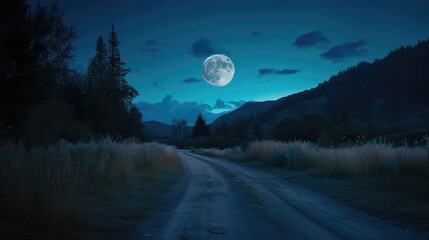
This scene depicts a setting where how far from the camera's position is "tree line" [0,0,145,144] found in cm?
2323

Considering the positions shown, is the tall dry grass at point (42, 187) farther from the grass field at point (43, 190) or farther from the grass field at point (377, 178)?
the grass field at point (377, 178)

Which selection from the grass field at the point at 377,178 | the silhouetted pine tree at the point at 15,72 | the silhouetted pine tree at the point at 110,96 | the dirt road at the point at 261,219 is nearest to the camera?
the dirt road at the point at 261,219

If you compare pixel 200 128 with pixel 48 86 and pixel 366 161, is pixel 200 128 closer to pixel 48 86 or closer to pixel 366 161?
pixel 48 86

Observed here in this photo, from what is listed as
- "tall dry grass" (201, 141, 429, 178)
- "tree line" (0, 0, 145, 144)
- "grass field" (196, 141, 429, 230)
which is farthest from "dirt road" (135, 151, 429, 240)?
"tree line" (0, 0, 145, 144)

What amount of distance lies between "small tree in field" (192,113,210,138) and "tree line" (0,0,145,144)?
7739cm

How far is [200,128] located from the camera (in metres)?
135

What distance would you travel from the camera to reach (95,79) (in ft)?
160

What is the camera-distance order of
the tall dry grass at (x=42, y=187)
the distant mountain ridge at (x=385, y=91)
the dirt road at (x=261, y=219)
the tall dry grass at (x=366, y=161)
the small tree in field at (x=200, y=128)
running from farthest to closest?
the small tree in field at (x=200, y=128)
the distant mountain ridge at (x=385, y=91)
the tall dry grass at (x=366, y=161)
the tall dry grass at (x=42, y=187)
the dirt road at (x=261, y=219)

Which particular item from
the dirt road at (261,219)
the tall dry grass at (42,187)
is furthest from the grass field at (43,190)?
the dirt road at (261,219)

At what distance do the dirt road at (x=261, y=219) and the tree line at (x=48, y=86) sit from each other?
14.6 m

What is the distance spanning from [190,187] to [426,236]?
352 inches

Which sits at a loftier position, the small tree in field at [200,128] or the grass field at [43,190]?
the small tree in field at [200,128]

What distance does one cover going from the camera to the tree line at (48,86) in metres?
23.2

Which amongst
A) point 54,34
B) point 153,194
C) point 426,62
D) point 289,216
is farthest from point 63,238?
point 426,62
